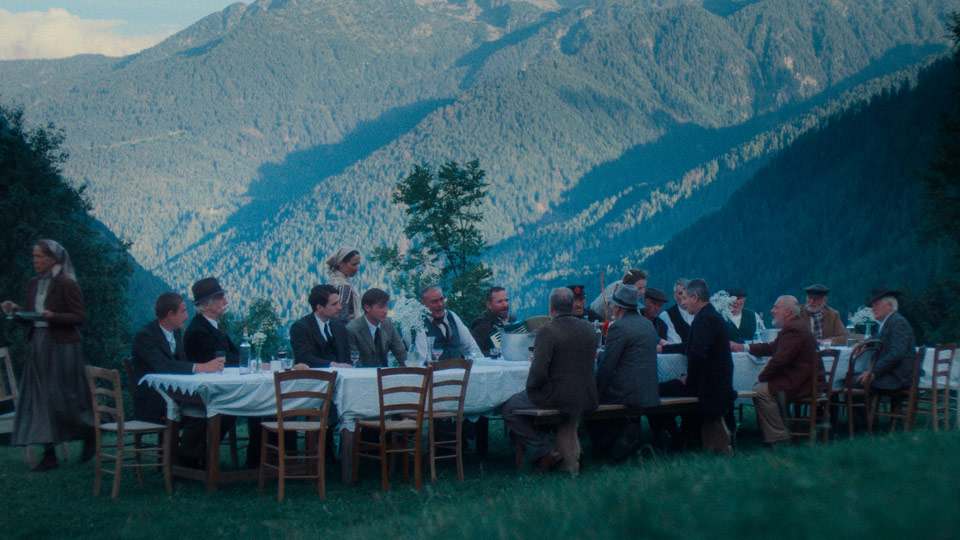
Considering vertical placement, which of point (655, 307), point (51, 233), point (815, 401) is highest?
point (51, 233)

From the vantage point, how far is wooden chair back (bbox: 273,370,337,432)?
6.78 m

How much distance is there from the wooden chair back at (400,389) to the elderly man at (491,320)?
7.75 feet

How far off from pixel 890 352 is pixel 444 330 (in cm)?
445

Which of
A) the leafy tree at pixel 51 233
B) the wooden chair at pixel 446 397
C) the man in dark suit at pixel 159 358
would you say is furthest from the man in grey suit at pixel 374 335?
the leafy tree at pixel 51 233

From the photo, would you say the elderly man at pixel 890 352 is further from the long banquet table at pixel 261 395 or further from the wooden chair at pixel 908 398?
A: the long banquet table at pixel 261 395

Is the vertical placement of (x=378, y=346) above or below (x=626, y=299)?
below

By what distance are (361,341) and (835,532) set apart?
6.53 metres

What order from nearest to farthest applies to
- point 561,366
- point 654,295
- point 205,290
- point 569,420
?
point 561,366
point 569,420
point 205,290
point 654,295

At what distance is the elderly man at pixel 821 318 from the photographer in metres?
11.0

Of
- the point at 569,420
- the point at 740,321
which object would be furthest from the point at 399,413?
the point at 740,321

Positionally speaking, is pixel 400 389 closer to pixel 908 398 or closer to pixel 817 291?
pixel 908 398

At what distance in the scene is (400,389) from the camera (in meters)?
7.24

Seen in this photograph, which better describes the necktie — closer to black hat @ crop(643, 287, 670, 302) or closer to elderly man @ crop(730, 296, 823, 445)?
black hat @ crop(643, 287, 670, 302)

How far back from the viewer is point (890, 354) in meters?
9.41
